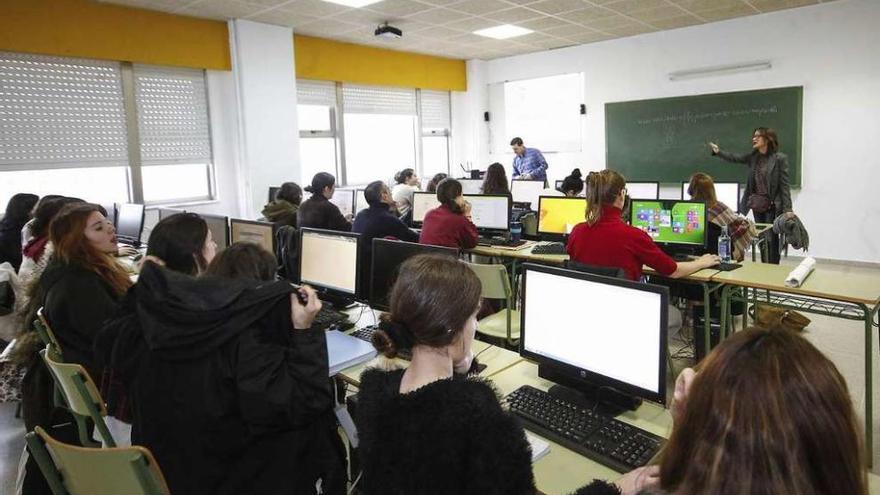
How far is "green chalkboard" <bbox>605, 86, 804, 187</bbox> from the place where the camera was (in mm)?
6926

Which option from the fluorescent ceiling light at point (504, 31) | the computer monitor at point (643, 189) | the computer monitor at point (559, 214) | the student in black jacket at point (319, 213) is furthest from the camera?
the fluorescent ceiling light at point (504, 31)

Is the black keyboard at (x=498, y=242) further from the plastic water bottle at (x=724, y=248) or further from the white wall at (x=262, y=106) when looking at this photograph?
the white wall at (x=262, y=106)

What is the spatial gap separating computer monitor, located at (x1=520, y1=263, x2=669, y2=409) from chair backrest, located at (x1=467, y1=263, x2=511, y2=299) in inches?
48.1

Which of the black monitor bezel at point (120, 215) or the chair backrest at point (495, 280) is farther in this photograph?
the black monitor bezel at point (120, 215)

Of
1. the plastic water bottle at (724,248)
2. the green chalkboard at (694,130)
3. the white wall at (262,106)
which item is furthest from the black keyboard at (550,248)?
the green chalkboard at (694,130)

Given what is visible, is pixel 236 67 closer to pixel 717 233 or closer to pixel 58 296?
pixel 58 296

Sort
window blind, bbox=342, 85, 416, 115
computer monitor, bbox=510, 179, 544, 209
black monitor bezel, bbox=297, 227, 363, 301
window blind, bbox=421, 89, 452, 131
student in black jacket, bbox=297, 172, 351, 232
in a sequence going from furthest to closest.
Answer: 1. window blind, bbox=421, 89, 452, 131
2. window blind, bbox=342, 85, 416, 115
3. computer monitor, bbox=510, 179, 544, 209
4. student in black jacket, bbox=297, 172, 351, 232
5. black monitor bezel, bbox=297, 227, 363, 301

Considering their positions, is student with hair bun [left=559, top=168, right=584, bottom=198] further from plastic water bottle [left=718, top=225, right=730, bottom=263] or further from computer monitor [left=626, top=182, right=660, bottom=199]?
plastic water bottle [left=718, top=225, right=730, bottom=263]

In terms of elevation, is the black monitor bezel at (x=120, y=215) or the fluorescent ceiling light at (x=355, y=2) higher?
the fluorescent ceiling light at (x=355, y=2)

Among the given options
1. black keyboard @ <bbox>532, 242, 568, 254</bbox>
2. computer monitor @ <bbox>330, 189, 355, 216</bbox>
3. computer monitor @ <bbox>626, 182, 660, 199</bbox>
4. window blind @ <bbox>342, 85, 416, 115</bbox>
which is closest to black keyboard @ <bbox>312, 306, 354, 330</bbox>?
black keyboard @ <bbox>532, 242, 568, 254</bbox>

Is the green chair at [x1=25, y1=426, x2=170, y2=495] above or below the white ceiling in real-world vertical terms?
below

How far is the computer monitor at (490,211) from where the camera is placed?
5.00 meters

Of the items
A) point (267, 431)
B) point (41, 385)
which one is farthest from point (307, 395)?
point (41, 385)

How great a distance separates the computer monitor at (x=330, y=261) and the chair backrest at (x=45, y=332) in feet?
3.66
